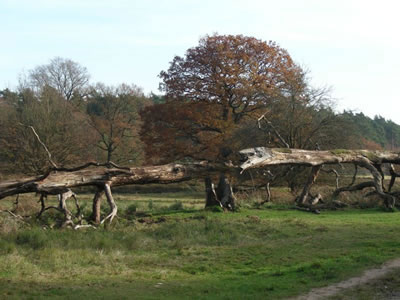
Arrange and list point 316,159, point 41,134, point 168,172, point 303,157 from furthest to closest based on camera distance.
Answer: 1. point 41,134
2. point 316,159
3. point 303,157
4. point 168,172

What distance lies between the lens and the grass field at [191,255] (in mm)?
8234

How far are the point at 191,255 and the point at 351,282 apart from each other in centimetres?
418

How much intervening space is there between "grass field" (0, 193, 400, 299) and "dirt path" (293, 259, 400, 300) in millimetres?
219

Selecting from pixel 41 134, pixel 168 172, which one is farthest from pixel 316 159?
pixel 41 134

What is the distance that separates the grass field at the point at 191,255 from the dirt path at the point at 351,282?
0.22 metres

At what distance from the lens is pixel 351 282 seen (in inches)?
342

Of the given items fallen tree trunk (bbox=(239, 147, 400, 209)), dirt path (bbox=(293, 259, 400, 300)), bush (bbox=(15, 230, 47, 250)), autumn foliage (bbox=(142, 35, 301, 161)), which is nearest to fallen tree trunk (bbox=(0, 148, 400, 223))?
fallen tree trunk (bbox=(239, 147, 400, 209))

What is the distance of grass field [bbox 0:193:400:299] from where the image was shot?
823 cm

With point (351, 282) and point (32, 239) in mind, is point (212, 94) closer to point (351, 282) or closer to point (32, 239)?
point (32, 239)

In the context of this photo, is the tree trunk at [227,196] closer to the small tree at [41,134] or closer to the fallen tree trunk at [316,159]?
the fallen tree trunk at [316,159]

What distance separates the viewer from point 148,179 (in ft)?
54.4

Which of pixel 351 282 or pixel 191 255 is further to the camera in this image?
pixel 191 255

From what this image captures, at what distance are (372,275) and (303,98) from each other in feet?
69.7

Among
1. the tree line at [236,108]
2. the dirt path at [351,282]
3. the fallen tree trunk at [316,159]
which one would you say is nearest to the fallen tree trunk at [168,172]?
the fallen tree trunk at [316,159]
